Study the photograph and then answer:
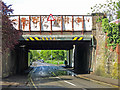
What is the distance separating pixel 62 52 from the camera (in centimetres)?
10112

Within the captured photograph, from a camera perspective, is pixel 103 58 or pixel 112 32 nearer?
pixel 112 32

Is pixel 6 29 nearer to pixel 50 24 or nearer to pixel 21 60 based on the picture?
pixel 50 24

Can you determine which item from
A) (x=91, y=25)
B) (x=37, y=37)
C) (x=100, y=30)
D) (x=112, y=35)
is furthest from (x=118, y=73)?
(x=37, y=37)

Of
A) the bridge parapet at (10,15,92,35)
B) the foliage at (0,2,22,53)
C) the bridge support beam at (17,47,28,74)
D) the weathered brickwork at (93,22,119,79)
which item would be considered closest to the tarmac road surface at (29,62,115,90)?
the weathered brickwork at (93,22,119,79)

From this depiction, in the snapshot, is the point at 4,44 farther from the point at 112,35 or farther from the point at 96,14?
the point at 96,14

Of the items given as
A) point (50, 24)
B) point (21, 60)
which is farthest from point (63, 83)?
point (21, 60)

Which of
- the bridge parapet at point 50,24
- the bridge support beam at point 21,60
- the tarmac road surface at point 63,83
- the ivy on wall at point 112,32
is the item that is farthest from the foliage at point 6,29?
the bridge support beam at point 21,60

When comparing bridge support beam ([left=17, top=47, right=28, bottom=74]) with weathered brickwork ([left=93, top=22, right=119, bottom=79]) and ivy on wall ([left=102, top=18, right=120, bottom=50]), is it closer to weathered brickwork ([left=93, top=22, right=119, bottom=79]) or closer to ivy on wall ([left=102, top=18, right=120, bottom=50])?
weathered brickwork ([left=93, top=22, right=119, bottom=79])

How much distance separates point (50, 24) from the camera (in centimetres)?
2700

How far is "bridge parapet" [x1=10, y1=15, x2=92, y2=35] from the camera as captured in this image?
2677cm

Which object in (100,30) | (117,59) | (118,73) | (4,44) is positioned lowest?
(118,73)

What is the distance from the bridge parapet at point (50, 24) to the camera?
26.8m

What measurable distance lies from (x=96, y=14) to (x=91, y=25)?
5.65ft

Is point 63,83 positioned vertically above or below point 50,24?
below
